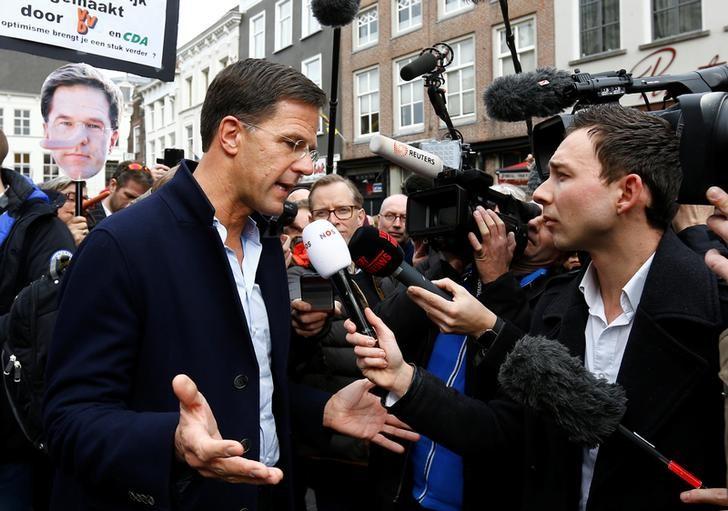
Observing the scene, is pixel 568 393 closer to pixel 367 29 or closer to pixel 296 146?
pixel 296 146

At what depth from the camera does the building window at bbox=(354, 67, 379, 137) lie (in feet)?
57.5

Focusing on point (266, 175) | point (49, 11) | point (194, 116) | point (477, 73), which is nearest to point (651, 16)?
point (477, 73)

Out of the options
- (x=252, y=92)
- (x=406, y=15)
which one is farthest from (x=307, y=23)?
(x=252, y=92)

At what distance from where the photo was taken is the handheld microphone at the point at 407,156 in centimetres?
183

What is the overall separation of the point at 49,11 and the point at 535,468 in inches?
118

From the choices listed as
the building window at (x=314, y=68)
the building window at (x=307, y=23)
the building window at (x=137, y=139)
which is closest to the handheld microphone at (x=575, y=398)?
the building window at (x=314, y=68)

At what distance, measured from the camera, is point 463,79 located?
588 inches

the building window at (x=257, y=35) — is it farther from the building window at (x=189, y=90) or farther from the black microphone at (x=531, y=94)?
the black microphone at (x=531, y=94)

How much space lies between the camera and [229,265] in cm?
154

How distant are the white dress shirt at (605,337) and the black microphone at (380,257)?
A: 0.44 metres

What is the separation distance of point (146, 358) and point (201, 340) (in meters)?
0.13

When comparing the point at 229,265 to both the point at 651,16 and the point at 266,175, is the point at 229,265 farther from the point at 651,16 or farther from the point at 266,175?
the point at 651,16

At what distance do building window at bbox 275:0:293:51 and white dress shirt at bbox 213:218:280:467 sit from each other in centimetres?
2001

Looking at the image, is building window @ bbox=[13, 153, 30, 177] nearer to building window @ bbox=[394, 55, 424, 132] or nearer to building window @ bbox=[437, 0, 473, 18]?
building window @ bbox=[394, 55, 424, 132]
